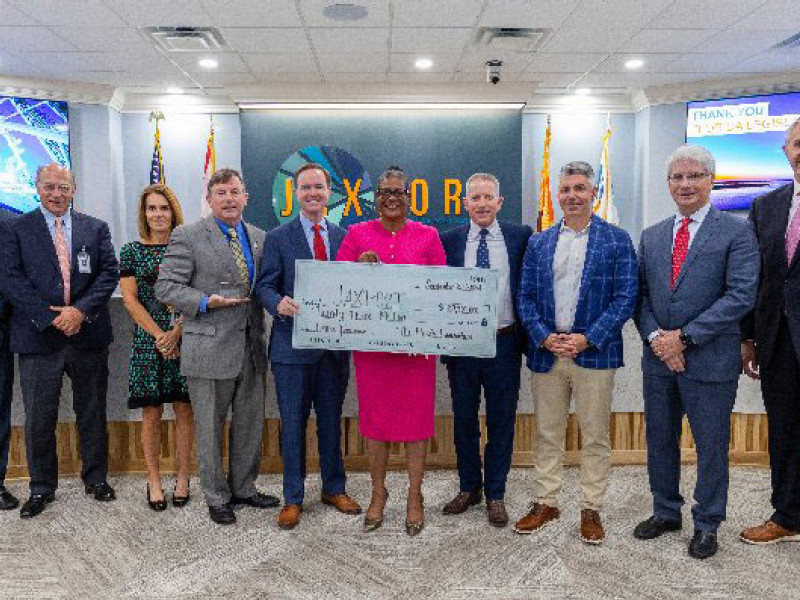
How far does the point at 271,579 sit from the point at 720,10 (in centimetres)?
545

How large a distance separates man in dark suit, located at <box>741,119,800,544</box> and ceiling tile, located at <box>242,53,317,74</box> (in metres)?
4.98

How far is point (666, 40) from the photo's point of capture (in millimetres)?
5871

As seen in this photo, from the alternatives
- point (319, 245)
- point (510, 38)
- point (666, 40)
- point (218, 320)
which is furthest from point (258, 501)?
point (666, 40)

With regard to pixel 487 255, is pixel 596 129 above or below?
above

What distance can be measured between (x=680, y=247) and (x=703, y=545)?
1231mm

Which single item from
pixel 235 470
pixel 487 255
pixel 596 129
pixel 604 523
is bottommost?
pixel 604 523

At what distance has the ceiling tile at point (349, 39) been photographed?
5.52m

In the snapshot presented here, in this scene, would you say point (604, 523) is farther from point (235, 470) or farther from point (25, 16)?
point (25, 16)

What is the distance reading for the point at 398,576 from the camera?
2359mm

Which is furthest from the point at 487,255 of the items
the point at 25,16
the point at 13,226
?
the point at 25,16

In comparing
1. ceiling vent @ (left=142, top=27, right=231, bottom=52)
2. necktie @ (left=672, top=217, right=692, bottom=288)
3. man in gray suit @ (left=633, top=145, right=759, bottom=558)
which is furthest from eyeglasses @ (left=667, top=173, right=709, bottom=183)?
ceiling vent @ (left=142, top=27, right=231, bottom=52)

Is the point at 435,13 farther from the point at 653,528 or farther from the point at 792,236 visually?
the point at 653,528

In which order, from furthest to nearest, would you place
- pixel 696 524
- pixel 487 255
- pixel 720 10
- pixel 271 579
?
1. pixel 720 10
2. pixel 487 255
3. pixel 696 524
4. pixel 271 579

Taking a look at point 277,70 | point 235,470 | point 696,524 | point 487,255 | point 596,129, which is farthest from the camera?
point 596,129
